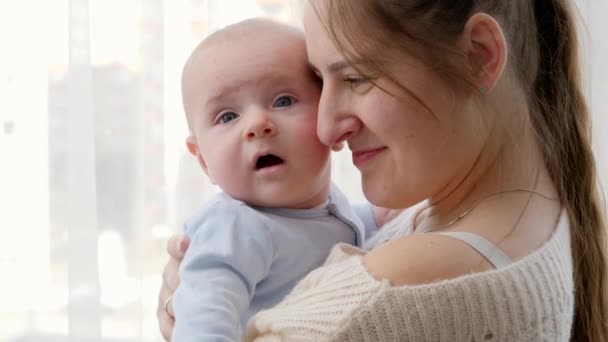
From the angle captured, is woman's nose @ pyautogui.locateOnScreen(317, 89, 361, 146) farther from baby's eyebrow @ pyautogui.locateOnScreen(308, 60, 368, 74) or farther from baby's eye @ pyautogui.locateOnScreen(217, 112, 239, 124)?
baby's eye @ pyautogui.locateOnScreen(217, 112, 239, 124)

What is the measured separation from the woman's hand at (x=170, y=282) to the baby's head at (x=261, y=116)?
0.13 metres

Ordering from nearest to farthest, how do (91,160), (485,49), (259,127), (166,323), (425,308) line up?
(425,308) < (485,49) < (259,127) < (166,323) < (91,160)

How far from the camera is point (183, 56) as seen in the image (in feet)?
6.77

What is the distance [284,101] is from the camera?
129cm

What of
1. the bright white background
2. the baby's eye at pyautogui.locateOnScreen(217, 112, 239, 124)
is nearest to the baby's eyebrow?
the baby's eye at pyautogui.locateOnScreen(217, 112, 239, 124)

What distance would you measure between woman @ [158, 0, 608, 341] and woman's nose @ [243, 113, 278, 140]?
0.10 metres

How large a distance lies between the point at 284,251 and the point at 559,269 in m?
0.42

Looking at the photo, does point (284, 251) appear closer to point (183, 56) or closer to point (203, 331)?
point (203, 331)

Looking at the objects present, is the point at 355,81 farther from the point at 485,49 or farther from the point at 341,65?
the point at 485,49

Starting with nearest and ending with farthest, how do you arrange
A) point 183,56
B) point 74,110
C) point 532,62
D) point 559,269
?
1. point 559,269
2. point 532,62
3. point 74,110
4. point 183,56

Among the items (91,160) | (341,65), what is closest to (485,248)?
(341,65)

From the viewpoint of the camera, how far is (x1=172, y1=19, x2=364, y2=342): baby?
1.22m

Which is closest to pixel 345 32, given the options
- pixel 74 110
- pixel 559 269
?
pixel 559 269

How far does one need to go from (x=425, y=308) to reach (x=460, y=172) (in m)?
0.27
